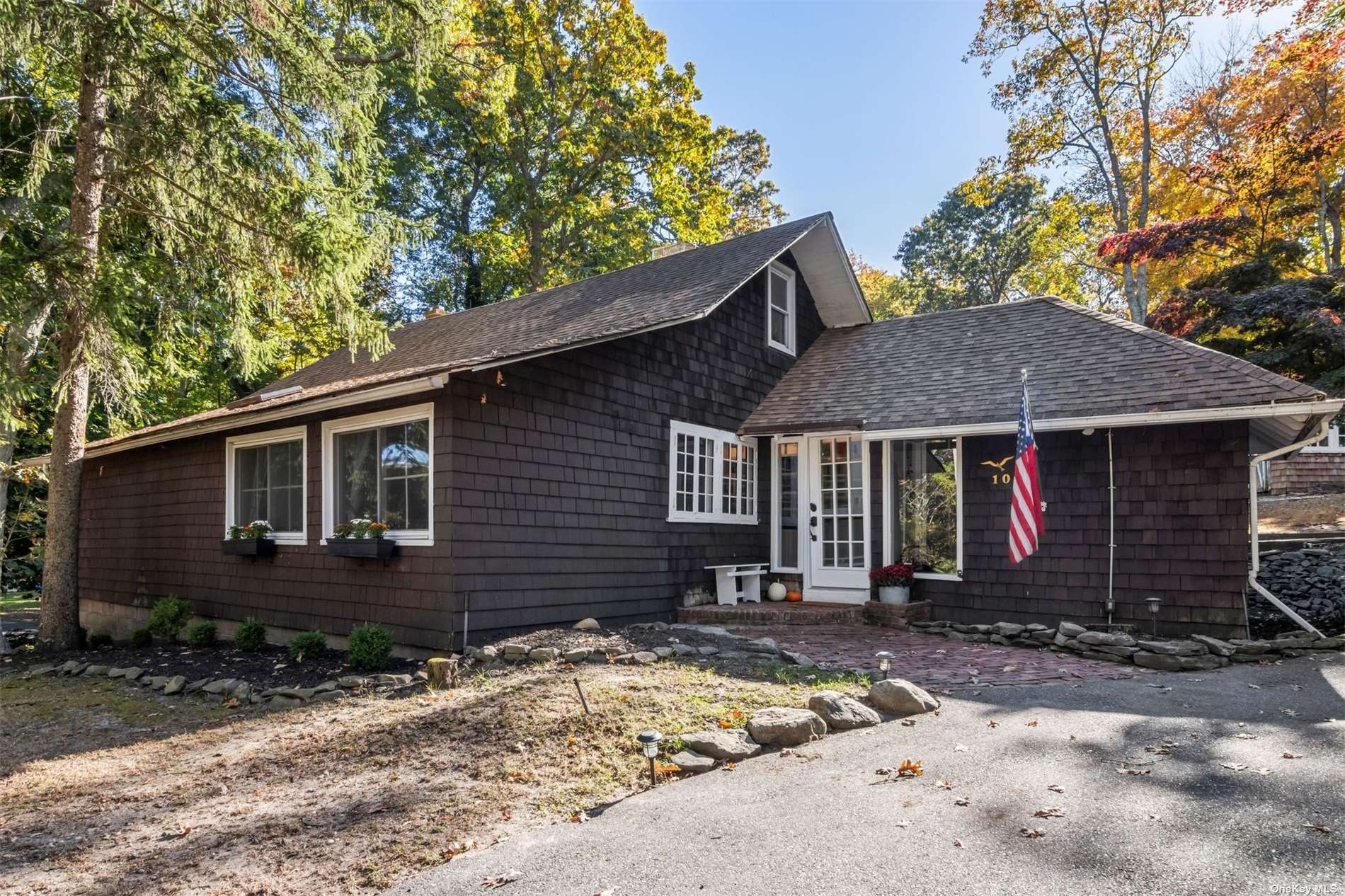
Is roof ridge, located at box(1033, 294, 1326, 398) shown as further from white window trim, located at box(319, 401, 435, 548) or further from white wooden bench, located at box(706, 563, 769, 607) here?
white window trim, located at box(319, 401, 435, 548)

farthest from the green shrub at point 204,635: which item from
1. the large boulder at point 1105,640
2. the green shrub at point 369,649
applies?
the large boulder at point 1105,640

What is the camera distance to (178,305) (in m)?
10.1

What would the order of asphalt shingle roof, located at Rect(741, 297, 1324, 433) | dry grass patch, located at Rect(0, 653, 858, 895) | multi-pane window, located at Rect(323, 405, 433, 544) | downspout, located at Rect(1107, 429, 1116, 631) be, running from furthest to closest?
1. downspout, located at Rect(1107, 429, 1116, 631)
2. asphalt shingle roof, located at Rect(741, 297, 1324, 433)
3. multi-pane window, located at Rect(323, 405, 433, 544)
4. dry grass patch, located at Rect(0, 653, 858, 895)

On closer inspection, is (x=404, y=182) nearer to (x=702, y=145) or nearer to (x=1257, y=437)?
(x=702, y=145)

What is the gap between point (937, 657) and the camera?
300 inches

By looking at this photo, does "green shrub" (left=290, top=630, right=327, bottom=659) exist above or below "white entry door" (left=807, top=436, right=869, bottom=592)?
below

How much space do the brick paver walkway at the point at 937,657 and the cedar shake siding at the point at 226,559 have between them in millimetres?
3316

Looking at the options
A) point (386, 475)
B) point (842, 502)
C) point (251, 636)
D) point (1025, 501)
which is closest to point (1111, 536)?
point (1025, 501)

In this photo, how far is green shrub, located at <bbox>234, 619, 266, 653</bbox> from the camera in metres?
9.02

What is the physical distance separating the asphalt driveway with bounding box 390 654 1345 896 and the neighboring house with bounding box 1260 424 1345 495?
1523cm

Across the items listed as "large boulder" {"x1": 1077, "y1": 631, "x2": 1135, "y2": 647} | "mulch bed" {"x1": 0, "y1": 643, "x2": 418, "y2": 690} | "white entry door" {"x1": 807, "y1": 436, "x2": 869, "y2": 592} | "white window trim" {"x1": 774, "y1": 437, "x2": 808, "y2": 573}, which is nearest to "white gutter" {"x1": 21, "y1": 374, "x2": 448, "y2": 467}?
"mulch bed" {"x1": 0, "y1": 643, "x2": 418, "y2": 690}

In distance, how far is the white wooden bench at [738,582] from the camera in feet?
33.3

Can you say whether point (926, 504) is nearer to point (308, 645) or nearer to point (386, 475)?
point (386, 475)

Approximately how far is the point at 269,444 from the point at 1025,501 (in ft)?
26.9
